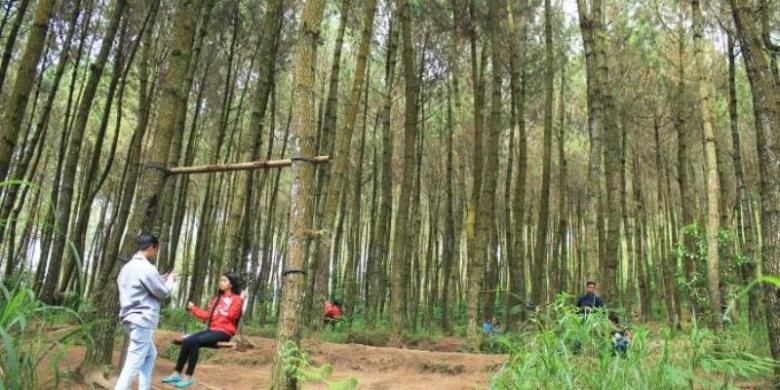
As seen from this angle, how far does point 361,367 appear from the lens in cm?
654

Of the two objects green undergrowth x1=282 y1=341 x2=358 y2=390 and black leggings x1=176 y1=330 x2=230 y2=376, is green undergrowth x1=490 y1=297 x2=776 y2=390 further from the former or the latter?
black leggings x1=176 y1=330 x2=230 y2=376

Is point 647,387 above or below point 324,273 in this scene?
below

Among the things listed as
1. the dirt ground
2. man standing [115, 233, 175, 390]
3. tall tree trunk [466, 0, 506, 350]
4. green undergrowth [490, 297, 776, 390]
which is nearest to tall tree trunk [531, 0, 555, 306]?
tall tree trunk [466, 0, 506, 350]

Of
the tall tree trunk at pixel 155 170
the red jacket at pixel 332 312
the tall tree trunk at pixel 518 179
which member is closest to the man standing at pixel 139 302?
the tall tree trunk at pixel 155 170

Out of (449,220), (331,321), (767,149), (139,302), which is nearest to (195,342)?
(139,302)

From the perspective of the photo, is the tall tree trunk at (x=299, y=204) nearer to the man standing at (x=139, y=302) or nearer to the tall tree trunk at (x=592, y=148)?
the man standing at (x=139, y=302)

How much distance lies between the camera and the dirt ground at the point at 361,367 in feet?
18.5

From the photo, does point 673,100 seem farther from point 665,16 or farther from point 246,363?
point 246,363

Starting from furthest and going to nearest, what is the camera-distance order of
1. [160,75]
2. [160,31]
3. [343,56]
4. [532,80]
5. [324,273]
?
[343,56], [532,80], [160,75], [160,31], [324,273]

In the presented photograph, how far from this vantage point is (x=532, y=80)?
12609 millimetres

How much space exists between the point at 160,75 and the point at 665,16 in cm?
966

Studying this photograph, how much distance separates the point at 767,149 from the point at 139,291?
439cm

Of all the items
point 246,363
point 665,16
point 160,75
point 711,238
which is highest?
point 665,16

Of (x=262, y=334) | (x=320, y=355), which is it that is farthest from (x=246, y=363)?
(x=262, y=334)
